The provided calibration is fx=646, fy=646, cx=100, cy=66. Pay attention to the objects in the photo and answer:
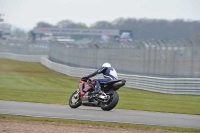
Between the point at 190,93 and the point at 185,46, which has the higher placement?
the point at 185,46

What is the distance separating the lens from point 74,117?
51.3ft

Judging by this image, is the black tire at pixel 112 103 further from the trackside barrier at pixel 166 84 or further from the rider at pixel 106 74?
the trackside barrier at pixel 166 84

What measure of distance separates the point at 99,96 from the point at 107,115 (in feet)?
6.18

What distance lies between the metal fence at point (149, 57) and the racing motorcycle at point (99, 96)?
35.8ft

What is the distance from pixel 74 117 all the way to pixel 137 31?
32506 mm

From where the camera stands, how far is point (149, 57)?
3434 centimetres

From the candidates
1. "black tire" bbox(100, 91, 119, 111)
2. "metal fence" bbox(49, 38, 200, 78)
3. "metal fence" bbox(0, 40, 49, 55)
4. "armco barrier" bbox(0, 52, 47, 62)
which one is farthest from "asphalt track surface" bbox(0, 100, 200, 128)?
"metal fence" bbox(0, 40, 49, 55)

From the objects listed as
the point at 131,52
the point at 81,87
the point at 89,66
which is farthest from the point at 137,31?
the point at 81,87

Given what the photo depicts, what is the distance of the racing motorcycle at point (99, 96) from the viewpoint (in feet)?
59.4

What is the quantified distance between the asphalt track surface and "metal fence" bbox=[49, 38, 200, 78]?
37.7 ft

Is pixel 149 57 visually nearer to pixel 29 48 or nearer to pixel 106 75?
pixel 106 75

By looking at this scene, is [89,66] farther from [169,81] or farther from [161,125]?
[161,125]

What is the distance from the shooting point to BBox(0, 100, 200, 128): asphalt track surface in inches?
601

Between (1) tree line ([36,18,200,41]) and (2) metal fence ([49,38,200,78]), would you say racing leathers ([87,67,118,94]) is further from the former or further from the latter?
(1) tree line ([36,18,200,41])
